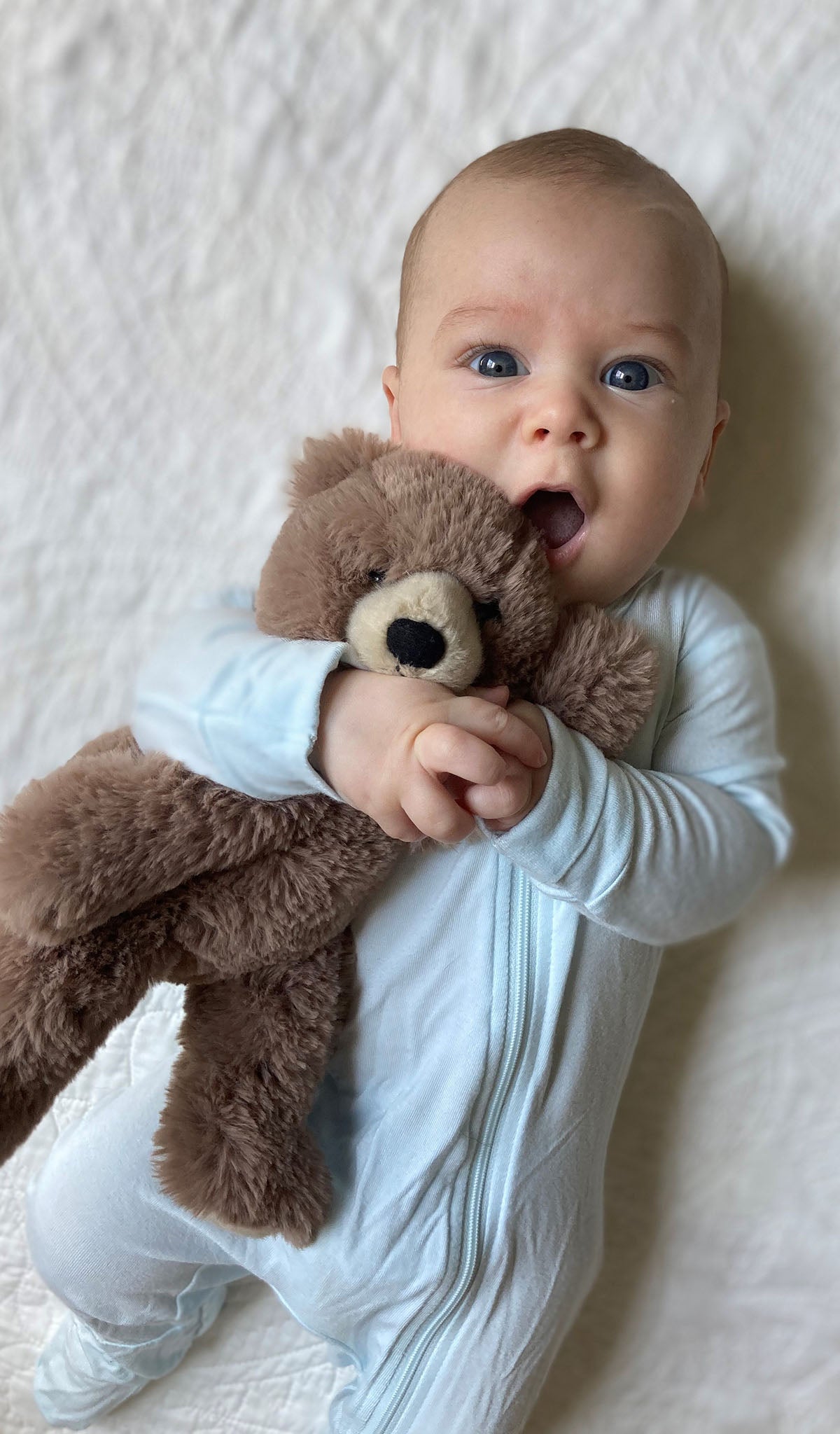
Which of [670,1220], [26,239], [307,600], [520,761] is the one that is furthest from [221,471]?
[670,1220]

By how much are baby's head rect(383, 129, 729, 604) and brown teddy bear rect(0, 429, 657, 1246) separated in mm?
48

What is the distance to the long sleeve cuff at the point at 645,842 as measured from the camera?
665 mm

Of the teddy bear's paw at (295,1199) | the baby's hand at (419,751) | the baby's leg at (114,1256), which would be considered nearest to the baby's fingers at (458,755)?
the baby's hand at (419,751)

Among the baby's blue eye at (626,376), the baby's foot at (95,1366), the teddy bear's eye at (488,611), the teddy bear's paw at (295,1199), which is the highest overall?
the baby's blue eye at (626,376)

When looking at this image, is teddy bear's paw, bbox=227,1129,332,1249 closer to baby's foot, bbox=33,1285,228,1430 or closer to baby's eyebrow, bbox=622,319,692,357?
baby's foot, bbox=33,1285,228,1430

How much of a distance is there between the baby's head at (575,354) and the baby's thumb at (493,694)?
0.12 meters

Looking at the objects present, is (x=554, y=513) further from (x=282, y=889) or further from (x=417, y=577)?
(x=282, y=889)

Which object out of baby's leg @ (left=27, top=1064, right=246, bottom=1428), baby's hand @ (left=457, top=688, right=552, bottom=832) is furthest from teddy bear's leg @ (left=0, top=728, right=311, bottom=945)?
baby's leg @ (left=27, top=1064, right=246, bottom=1428)

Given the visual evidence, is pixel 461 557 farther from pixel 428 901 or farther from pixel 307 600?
pixel 428 901

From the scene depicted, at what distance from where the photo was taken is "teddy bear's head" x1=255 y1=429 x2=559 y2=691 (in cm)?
61

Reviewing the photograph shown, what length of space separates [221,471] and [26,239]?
0.87ft

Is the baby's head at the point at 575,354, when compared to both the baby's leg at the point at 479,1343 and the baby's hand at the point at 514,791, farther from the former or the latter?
the baby's leg at the point at 479,1343

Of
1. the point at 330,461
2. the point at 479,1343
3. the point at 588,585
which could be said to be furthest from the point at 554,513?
the point at 479,1343

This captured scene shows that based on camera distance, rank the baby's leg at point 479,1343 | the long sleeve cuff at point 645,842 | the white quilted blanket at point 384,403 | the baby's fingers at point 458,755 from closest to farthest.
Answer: the baby's fingers at point 458,755 < the long sleeve cuff at point 645,842 < the baby's leg at point 479,1343 < the white quilted blanket at point 384,403
